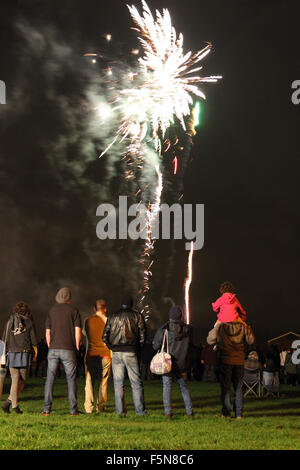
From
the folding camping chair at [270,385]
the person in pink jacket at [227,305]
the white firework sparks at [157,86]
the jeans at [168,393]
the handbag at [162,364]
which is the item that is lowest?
the folding camping chair at [270,385]

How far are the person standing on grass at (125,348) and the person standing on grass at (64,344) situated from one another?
20.4 inches

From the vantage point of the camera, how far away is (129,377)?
10.4 metres

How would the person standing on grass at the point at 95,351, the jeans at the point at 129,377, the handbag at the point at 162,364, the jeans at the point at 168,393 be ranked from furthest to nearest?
the person standing on grass at the point at 95,351 < the jeans at the point at 129,377 < the jeans at the point at 168,393 < the handbag at the point at 162,364

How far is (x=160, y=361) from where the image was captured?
33.2 feet

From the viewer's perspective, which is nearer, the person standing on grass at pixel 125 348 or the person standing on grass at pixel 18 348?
the person standing on grass at pixel 125 348

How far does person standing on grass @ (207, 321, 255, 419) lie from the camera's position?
407 inches

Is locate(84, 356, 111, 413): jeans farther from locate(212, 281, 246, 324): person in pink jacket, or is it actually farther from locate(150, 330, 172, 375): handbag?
locate(212, 281, 246, 324): person in pink jacket

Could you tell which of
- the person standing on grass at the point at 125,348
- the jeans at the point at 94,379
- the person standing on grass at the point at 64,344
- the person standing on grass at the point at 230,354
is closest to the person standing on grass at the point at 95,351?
the jeans at the point at 94,379

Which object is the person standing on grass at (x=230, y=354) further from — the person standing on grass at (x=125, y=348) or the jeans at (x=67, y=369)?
the jeans at (x=67, y=369)

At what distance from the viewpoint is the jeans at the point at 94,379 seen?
433 inches

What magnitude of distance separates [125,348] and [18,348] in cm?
188

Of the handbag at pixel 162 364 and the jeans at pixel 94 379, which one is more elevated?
the handbag at pixel 162 364

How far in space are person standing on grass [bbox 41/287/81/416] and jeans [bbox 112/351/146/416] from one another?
690 mm

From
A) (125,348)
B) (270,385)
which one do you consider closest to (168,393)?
(125,348)
